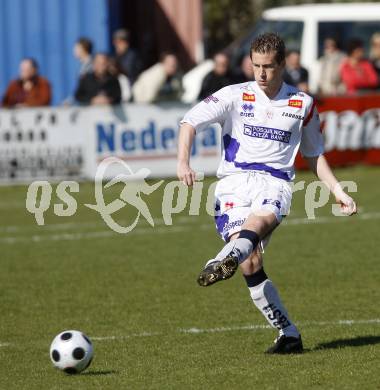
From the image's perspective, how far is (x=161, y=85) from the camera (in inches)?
756

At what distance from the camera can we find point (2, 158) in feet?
57.5

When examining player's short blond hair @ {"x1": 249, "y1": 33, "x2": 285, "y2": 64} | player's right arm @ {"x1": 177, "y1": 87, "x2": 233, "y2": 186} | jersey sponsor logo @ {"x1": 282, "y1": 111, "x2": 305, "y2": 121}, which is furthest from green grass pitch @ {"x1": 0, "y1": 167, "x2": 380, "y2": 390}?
player's short blond hair @ {"x1": 249, "y1": 33, "x2": 285, "y2": 64}

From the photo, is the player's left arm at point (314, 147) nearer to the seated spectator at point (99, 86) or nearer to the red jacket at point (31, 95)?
the seated spectator at point (99, 86)

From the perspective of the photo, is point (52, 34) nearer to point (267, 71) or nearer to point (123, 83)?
point (123, 83)

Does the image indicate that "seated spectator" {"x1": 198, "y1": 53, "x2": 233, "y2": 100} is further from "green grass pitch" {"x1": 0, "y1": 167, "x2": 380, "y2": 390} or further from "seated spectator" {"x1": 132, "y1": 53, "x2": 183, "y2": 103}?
"green grass pitch" {"x1": 0, "y1": 167, "x2": 380, "y2": 390}

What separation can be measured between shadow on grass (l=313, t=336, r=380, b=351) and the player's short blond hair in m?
1.86

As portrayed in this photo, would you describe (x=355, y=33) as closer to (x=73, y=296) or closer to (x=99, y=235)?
(x=99, y=235)

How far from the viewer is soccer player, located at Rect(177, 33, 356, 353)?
7.27 m

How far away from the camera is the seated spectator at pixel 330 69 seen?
20328mm

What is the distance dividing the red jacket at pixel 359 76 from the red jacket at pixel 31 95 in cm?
501

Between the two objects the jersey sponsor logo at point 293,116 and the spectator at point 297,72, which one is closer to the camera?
the jersey sponsor logo at point 293,116

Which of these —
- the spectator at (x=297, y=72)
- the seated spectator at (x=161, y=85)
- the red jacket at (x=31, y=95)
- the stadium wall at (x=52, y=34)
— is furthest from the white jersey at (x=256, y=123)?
the stadium wall at (x=52, y=34)

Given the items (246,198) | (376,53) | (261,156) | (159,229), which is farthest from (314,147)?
(376,53)

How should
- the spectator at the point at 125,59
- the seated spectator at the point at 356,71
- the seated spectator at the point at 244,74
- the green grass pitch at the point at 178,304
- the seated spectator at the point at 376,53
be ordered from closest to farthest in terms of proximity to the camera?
the green grass pitch at the point at 178,304 < the seated spectator at the point at 244,74 < the seated spectator at the point at 356,71 < the seated spectator at the point at 376,53 < the spectator at the point at 125,59
